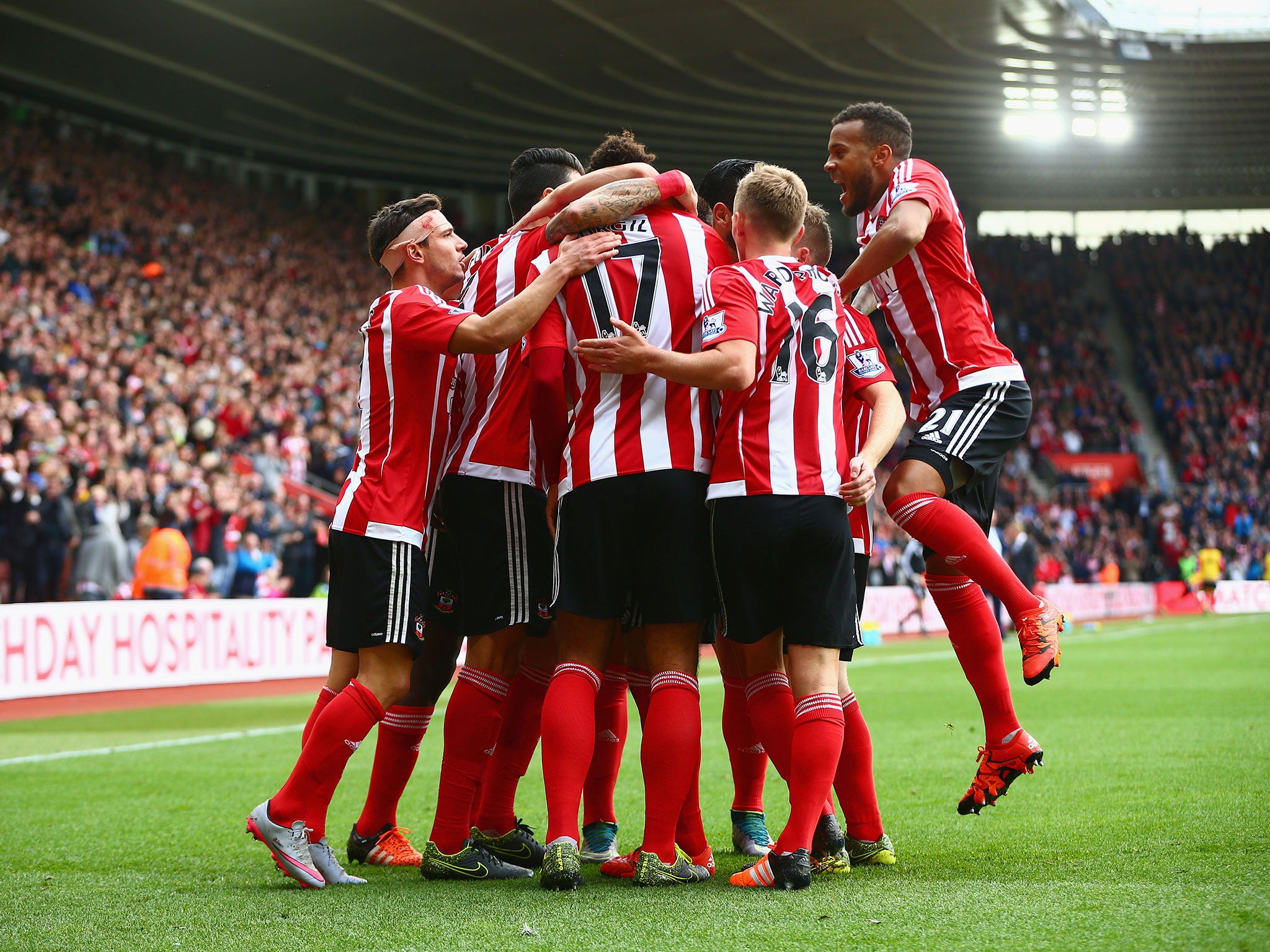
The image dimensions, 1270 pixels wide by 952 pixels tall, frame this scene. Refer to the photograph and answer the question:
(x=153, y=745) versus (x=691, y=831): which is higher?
(x=691, y=831)

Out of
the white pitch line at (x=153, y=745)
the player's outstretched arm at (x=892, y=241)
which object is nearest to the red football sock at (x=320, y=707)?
the player's outstretched arm at (x=892, y=241)

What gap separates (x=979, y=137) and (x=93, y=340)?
2498cm

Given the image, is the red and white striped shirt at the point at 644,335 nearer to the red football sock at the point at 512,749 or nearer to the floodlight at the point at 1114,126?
the red football sock at the point at 512,749

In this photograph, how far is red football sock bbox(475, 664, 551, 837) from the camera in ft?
14.9

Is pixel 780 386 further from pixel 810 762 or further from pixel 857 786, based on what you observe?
pixel 857 786

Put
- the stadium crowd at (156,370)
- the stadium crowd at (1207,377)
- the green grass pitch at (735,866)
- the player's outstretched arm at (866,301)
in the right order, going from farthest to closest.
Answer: the stadium crowd at (1207,377), the stadium crowd at (156,370), the player's outstretched arm at (866,301), the green grass pitch at (735,866)

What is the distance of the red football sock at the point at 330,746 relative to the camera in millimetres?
4086

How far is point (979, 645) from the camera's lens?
14.9ft

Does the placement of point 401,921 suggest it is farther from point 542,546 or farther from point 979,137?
point 979,137

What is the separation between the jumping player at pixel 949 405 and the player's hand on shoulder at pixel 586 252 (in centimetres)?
94

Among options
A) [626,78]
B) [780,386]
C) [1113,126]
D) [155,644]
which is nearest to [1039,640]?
[780,386]

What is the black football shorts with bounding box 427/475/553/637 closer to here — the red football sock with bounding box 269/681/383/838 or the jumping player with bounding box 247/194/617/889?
the jumping player with bounding box 247/194/617/889

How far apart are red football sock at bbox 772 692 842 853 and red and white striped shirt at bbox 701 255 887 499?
0.67m

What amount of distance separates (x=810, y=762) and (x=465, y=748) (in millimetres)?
1183
